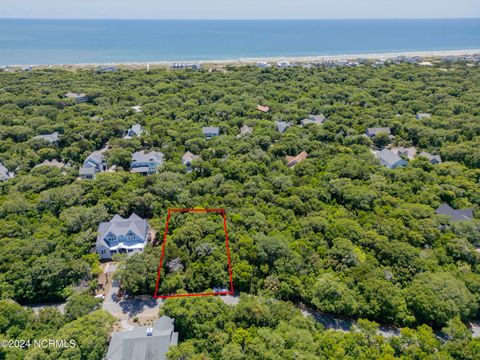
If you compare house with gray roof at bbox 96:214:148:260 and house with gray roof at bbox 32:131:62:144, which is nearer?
house with gray roof at bbox 96:214:148:260

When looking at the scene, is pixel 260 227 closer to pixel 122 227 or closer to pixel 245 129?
pixel 122 227

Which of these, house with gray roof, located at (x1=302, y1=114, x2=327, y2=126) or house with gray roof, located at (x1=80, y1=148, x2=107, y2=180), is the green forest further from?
house with gray roof, located at (x1=302, y1=114, x2=327, y2=126)

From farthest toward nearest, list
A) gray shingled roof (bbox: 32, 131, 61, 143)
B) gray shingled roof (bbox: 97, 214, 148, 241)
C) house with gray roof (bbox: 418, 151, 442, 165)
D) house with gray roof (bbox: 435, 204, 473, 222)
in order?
1. gray shingled roof (bbox: 32, 131, 61, 143)
2. house with gray roof (bbox: 418, 151, 442, 165)
3. house with gray roof (bbox: 435, 204, 473, 222)
4. gray shingled roof (bbox: 97, 214, 148, 241)

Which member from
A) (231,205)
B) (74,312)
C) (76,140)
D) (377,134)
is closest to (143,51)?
(76,140)

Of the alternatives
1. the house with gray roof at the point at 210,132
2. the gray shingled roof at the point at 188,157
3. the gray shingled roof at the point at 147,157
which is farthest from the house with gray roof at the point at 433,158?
the gray shingled roof at the point at 147,157

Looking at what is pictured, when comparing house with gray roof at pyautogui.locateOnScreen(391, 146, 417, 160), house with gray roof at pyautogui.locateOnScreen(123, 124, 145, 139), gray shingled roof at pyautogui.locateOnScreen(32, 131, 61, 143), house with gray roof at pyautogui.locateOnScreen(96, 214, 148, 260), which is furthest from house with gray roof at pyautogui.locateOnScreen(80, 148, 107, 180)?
house with gray roof at pyautogui.locateOnScreen(391, 146, 417, 160)

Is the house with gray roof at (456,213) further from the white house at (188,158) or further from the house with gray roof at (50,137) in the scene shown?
the house with gray roof at (50,137)
